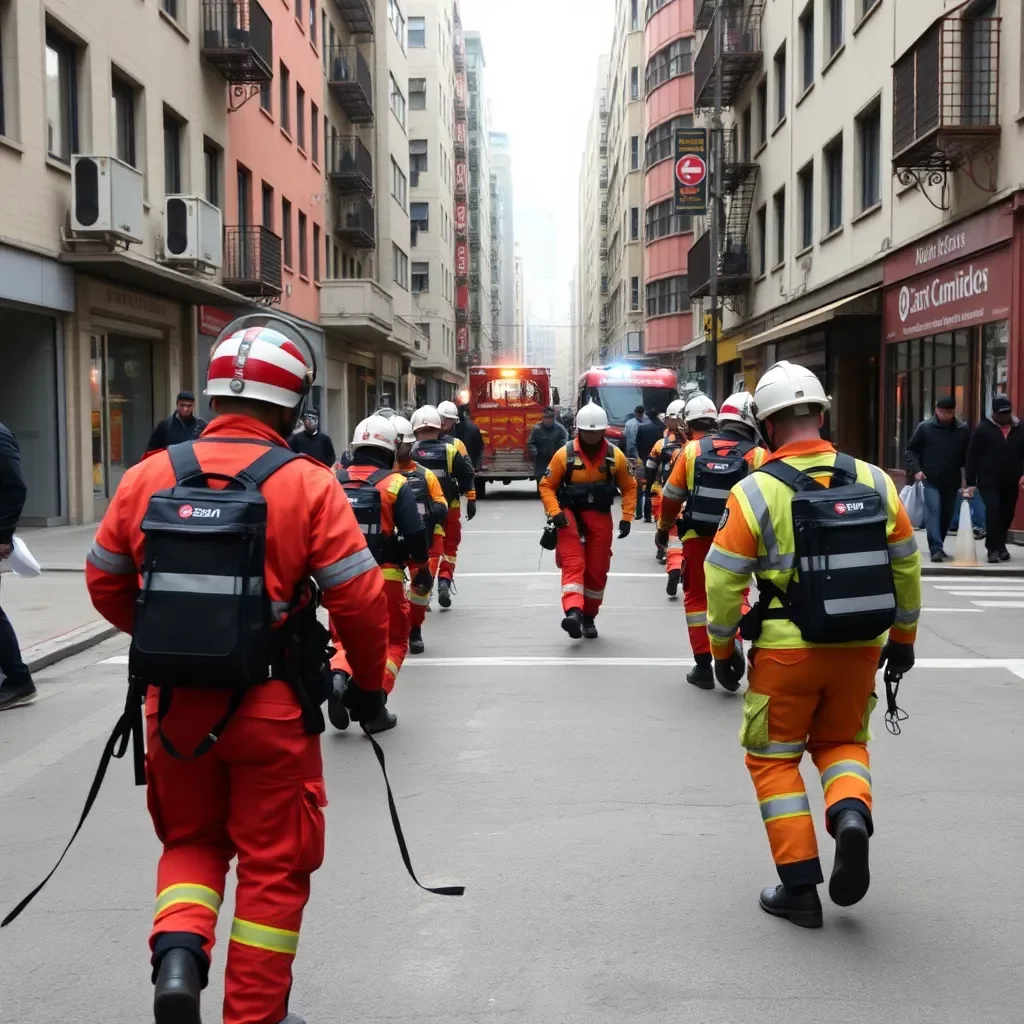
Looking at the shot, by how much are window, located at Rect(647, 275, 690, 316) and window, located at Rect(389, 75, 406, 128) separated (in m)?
13.1

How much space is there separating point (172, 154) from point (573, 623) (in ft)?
56.8

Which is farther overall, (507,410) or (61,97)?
(507,410)

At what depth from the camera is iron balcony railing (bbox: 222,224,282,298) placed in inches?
1029

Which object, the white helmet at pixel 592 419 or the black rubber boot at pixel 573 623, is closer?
the black rubber boot at pixel 573 623

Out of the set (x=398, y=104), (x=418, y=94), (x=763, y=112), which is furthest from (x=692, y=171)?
(x=418, y=94)

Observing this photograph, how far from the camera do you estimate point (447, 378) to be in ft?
267

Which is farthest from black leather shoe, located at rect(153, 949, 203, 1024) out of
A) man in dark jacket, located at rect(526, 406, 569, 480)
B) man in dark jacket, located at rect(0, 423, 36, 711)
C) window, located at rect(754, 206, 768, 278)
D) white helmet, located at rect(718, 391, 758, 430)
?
window, located at rect(754, 206, 768, 278)

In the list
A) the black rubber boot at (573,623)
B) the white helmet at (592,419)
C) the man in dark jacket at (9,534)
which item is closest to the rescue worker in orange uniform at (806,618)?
the man in dark jacket at (9,534)

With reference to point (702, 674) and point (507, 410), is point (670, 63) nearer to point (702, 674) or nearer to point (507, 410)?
point (507, 410)

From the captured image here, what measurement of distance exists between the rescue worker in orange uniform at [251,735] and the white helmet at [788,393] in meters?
1.69

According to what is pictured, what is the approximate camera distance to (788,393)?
4.33 m

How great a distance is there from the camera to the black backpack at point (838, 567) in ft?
13.4

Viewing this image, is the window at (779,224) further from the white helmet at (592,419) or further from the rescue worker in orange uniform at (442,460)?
the white helmet at (592,419)

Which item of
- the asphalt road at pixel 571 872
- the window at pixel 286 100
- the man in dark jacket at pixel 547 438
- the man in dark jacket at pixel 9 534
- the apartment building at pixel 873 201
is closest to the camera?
the asphalt road at pixel 571 872
